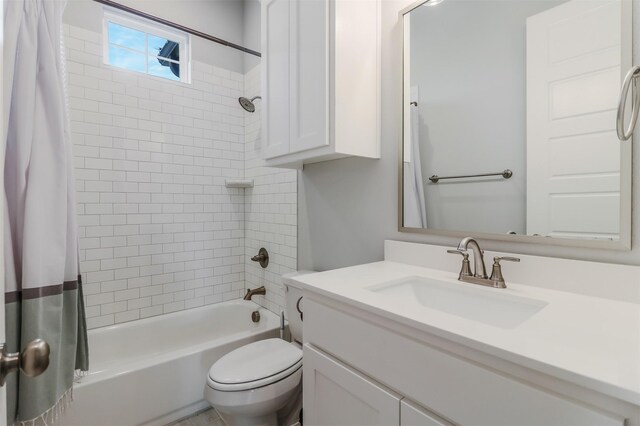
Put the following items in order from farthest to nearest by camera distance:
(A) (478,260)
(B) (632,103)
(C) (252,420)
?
(C) (252,420) → (A) (478,260) → (B) (632,103)

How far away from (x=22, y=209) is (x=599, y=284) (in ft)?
6.22

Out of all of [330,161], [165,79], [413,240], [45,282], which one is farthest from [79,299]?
[165,79]

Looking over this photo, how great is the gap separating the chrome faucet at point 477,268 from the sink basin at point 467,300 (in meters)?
0.03

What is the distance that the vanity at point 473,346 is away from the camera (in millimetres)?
524

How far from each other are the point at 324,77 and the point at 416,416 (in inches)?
48.1

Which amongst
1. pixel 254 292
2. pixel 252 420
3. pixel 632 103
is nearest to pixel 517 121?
pixel 632 103

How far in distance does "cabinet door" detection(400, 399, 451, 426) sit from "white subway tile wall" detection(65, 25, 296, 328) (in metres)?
1.49

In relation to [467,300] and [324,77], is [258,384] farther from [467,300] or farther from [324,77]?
[324,77]

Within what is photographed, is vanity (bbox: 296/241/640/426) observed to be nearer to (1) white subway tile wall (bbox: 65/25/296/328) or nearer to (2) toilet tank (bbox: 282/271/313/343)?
(2) toilet tank (bbox: 282/271/313/343)

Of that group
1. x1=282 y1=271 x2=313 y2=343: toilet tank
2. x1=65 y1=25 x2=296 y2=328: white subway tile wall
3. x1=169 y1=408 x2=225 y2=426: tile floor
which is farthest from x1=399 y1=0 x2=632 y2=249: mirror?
x1=169 y1=408 x2=225 y2=426: tile floor

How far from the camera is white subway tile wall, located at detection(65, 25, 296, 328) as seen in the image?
2000mm

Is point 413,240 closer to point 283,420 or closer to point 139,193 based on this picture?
point 283,420

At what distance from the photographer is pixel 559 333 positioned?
0.63 metres

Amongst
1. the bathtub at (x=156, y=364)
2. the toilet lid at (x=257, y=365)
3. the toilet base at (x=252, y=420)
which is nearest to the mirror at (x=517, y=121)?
the toilet lid at (x=257, y=365)
